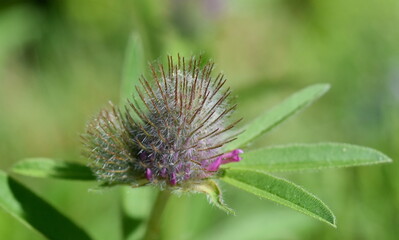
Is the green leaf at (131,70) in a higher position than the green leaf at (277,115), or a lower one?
higher

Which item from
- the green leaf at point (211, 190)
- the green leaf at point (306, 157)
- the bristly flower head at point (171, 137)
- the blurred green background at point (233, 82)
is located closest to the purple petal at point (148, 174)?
the bristly flower head at point (171, 137)

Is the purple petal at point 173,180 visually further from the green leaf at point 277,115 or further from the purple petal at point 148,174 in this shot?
the green leaf at point 277,115

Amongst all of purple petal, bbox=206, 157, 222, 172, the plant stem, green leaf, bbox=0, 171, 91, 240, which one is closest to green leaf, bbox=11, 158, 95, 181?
green leaf, bbox=0, 171, 91, 240

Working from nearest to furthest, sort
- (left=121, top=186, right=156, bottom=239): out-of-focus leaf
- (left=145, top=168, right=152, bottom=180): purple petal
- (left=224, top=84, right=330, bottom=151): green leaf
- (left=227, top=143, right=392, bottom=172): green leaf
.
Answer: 1. (left=145, top=168, right=152, bottom=180): purple petal
2. (left=227, top=143, right=392, bottom=172): green leaf
3. (left=224, top=84, right=330, bottom=151): green leaf
4. (left=121, top=186, right=156, bottom=239): out-of-focus leaf

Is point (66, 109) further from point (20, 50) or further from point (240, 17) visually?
point (240, 17)

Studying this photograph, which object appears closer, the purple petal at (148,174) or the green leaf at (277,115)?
the purple petal at (148,174)

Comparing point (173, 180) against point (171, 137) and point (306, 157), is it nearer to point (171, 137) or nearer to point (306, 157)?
point (171, 137)

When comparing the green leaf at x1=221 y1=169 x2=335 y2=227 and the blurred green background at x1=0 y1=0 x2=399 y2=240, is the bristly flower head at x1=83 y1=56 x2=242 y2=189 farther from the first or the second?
the blurred green background at x1=0 y1=0 x2=399 y2=240

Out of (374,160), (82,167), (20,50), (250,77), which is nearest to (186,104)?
(82,167)
